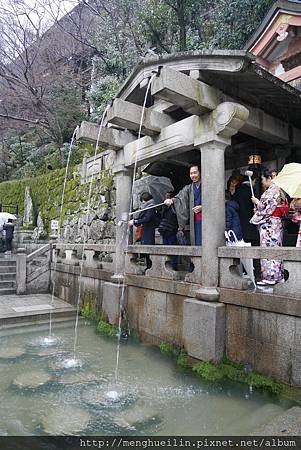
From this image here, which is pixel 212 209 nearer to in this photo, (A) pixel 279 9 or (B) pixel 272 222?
(B) pixel 272 222

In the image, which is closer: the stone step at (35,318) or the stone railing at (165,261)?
the stone railing at (165,261)

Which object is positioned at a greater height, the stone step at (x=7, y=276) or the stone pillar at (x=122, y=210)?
the stone pillar at (x=122, y=210)

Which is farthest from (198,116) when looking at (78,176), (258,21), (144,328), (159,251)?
(78,176)

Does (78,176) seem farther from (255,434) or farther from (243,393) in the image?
(255,434)

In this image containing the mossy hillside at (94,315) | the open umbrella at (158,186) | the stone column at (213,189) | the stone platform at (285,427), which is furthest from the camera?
the open umbrella at (158,186)

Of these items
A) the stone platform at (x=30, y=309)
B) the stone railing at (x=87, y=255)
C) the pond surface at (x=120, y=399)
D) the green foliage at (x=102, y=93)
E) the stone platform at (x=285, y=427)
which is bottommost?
the pond surface at (x=120, y=399)

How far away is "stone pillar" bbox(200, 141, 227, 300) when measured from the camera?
557 cm

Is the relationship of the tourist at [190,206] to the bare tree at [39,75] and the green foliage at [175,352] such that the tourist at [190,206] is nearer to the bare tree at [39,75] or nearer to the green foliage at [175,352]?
the green foliage at [175,352]

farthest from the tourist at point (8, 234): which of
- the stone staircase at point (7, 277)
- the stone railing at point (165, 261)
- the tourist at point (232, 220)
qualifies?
the tourist at point (232, 220)

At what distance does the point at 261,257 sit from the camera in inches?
191

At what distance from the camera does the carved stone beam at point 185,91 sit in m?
5.09

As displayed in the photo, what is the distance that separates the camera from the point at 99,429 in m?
3.75

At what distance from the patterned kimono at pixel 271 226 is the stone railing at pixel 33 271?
8621 mm

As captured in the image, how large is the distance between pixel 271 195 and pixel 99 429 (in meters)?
4.09
